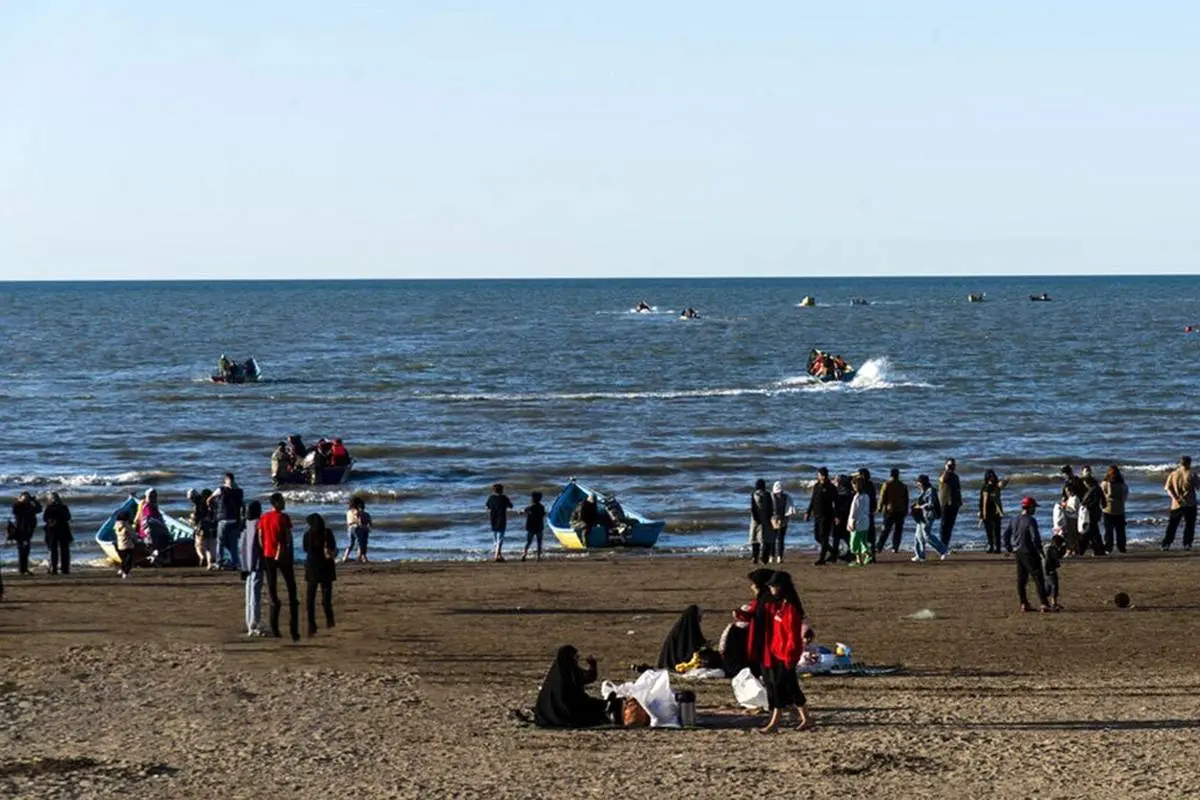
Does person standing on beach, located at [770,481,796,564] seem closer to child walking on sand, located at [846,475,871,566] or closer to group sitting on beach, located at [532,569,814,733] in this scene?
child walking on sand, located at [846,475,871,566]

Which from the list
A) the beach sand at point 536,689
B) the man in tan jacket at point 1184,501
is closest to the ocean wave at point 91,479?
the beach sand at point 536,689

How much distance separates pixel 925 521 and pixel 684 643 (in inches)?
419

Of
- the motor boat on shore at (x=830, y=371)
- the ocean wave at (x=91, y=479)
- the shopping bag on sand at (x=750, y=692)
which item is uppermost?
the motor boat on shore at (x=830, y=371)

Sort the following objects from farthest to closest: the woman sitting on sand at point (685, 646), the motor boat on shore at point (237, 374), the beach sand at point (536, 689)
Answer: the motor boat on shore at point (237, 374) < the woman sitting on sand at point (685, 646) < the beach sand at point (536, 689)

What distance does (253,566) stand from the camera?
20.7 metres

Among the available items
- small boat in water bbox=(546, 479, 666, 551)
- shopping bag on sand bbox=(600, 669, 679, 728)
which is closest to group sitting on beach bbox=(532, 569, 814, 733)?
shopping bag on sand bbox=(600, 669, 679, 728)

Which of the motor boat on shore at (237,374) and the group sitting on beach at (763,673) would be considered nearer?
the group sitting on beach at (763,673)

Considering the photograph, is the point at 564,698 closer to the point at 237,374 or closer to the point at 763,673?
the point at 763,673

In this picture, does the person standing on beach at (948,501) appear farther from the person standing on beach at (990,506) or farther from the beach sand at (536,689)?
the beach sand at (536,689)

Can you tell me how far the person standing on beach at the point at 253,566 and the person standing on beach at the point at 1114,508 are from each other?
47.6 feet

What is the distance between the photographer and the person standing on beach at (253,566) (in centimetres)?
2059

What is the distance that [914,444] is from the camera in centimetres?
5256

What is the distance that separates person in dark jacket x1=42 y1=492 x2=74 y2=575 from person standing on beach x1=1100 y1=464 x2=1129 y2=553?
52.7 ft

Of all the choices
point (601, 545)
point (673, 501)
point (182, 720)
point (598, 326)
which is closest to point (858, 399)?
point (673, 501)
